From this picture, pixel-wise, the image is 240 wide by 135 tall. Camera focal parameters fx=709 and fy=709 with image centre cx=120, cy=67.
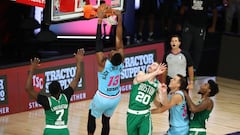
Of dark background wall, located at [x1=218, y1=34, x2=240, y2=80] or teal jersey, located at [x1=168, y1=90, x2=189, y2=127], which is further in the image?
dark background wall, located at [x1=218, y1=34, x2=240, y2=80]

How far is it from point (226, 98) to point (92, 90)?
117 inches

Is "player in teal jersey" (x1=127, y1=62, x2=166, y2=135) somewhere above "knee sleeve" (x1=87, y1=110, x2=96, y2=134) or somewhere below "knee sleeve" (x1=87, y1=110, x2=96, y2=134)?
above

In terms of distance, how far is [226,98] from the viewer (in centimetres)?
1530

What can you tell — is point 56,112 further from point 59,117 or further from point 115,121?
point 115,121

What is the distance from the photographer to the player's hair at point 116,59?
1049 cm

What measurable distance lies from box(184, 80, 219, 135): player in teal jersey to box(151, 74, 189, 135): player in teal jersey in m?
0.09

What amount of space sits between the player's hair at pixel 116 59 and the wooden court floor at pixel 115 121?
1968mm

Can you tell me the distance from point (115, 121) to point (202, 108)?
3.16m

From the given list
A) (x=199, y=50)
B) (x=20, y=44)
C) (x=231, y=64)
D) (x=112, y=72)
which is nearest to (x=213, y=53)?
(x=231, y=64)

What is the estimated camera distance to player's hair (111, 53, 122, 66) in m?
10.5

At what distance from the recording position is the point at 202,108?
33.2 feet

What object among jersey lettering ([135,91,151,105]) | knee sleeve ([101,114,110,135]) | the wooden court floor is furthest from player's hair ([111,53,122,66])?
the wooden court floor

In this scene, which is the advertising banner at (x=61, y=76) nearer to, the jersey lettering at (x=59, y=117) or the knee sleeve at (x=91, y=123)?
the knee sleeve at (x=91, y=123)

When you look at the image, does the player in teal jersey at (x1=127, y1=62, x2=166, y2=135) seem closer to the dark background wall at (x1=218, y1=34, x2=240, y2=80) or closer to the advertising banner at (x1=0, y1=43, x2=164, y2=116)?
the advertising banner at (x1=0, y1=43, x2=164, y2=116)
